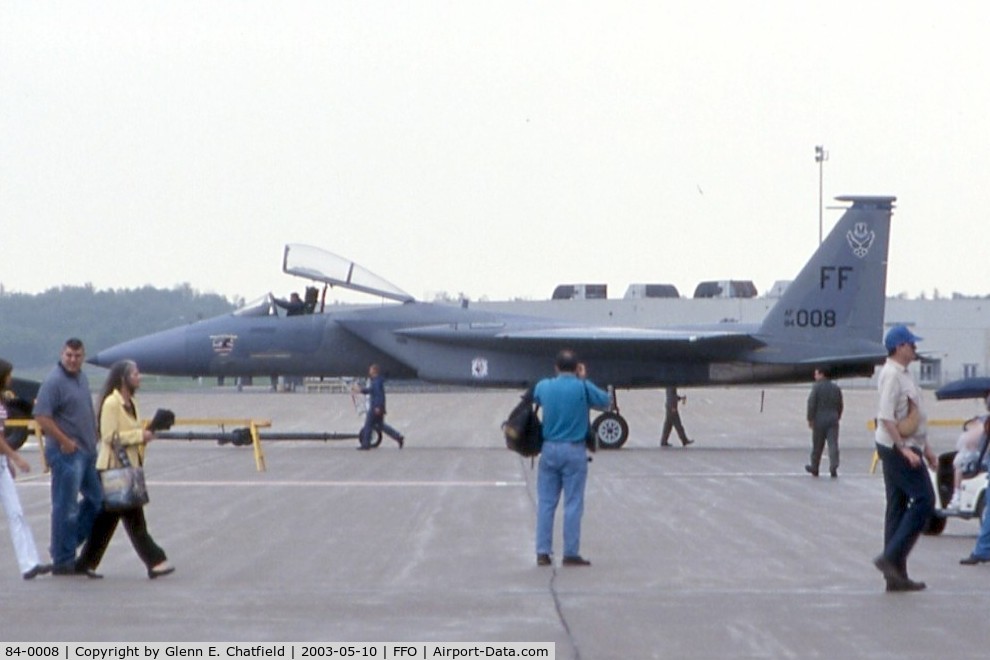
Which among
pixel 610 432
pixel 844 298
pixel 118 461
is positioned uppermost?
pixel 844 298

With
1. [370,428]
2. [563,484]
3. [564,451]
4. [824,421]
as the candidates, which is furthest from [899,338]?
[370,428]

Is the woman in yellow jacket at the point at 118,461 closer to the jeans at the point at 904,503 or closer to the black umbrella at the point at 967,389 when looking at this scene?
the jeans at the point at 904,503

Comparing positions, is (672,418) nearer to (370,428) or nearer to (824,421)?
(370,428)

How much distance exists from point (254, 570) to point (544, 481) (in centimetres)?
238

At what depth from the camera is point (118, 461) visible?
11227 mm

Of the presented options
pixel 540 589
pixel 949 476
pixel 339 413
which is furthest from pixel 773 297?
pixel 540 589

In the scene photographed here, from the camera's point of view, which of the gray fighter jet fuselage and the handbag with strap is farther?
the gray fighter jet fuselage

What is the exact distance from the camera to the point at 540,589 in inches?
420

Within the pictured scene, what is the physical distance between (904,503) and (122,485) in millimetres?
5478

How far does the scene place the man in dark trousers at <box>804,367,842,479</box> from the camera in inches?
840

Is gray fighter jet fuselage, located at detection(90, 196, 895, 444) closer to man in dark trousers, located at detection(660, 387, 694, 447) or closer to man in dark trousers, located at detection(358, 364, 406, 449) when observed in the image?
man in dark trousers, located at detection(660, 387, 694, 447)

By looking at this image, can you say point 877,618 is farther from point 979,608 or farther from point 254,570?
point 254,570

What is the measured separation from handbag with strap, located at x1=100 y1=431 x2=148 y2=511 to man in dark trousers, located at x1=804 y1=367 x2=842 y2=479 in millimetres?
12129

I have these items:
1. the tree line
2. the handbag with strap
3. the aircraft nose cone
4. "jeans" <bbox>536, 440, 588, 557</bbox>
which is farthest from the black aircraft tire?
the tree line
